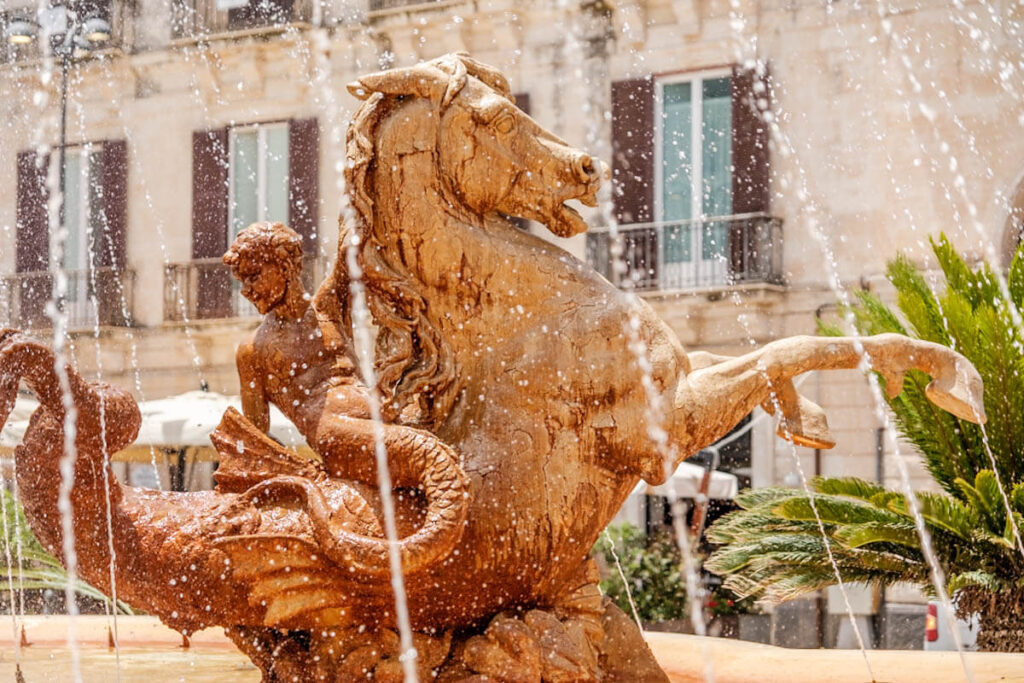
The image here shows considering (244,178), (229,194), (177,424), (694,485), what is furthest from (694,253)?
(177,424)

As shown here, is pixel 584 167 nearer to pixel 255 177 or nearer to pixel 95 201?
pixel 255 177

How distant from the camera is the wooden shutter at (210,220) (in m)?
16.7

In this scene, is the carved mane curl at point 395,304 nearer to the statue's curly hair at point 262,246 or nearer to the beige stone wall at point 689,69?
the statue's curly hair at point 262,246

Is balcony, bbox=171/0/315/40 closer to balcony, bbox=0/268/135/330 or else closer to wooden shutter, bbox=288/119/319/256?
wooden shutter, bbox=288/119/319/256

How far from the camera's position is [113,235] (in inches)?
693

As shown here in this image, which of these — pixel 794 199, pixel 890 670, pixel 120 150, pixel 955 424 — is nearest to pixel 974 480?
pixel 955 424

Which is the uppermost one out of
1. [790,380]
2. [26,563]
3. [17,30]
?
[17,30]

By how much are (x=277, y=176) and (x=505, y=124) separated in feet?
44.6

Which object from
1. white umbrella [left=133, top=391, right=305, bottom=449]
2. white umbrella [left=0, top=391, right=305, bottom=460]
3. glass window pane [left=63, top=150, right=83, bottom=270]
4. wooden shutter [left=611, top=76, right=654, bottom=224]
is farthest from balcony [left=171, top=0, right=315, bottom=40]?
white umbrella [left=133, top=391, right=305, bottom=449]

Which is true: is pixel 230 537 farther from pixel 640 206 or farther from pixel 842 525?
pixel 640 206

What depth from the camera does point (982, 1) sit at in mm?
13242

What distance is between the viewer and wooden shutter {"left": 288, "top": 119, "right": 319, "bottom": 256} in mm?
16031

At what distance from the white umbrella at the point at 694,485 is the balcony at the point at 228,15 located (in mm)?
7786

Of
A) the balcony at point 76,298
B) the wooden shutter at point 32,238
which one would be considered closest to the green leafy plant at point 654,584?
the balcony at point 76,298
